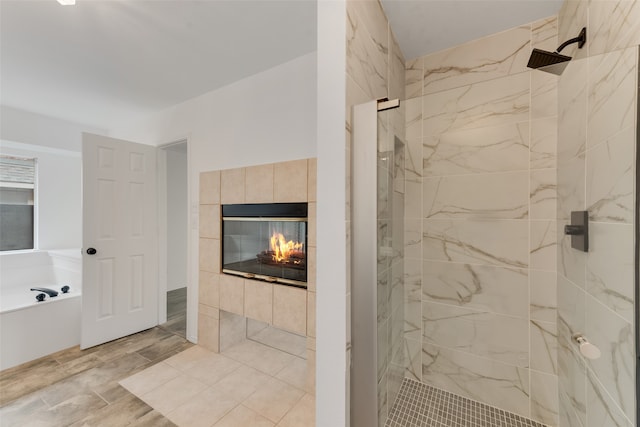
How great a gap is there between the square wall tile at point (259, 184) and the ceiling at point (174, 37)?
864 mm

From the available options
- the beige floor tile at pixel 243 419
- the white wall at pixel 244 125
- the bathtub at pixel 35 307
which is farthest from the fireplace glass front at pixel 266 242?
the bathtub at pixel 35 307

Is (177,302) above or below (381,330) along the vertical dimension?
below

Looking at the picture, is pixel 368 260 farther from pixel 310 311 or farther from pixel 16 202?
pixel 16 202

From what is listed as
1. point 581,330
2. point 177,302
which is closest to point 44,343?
point 177,302

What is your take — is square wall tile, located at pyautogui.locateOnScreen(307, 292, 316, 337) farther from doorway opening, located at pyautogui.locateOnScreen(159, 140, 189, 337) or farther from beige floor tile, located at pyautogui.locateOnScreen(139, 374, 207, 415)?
doorway opening, located at pyautogui.locateOnScreen(159, 140, 189, 337)

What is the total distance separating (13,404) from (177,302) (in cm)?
198

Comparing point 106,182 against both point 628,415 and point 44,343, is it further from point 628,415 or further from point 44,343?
point 628,415

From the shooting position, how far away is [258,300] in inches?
82.9

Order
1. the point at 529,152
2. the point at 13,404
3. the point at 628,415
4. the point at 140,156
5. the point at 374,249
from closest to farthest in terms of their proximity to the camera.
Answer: the point at 628,415 < the point at 374,249 < the point at 529,152 < the point at 13,404 < the point at 140,156

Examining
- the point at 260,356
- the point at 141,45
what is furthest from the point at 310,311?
the point at 141,45

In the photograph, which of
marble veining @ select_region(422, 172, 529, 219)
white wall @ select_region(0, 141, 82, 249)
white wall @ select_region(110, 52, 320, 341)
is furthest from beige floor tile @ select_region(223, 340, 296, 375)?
white wall @ select_region(0, 141, 82, 249)

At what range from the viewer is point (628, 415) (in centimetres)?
78

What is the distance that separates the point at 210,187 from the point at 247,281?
3.17 feet

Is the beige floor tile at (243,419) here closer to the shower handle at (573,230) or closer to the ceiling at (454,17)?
the shower handle at (573,230)
